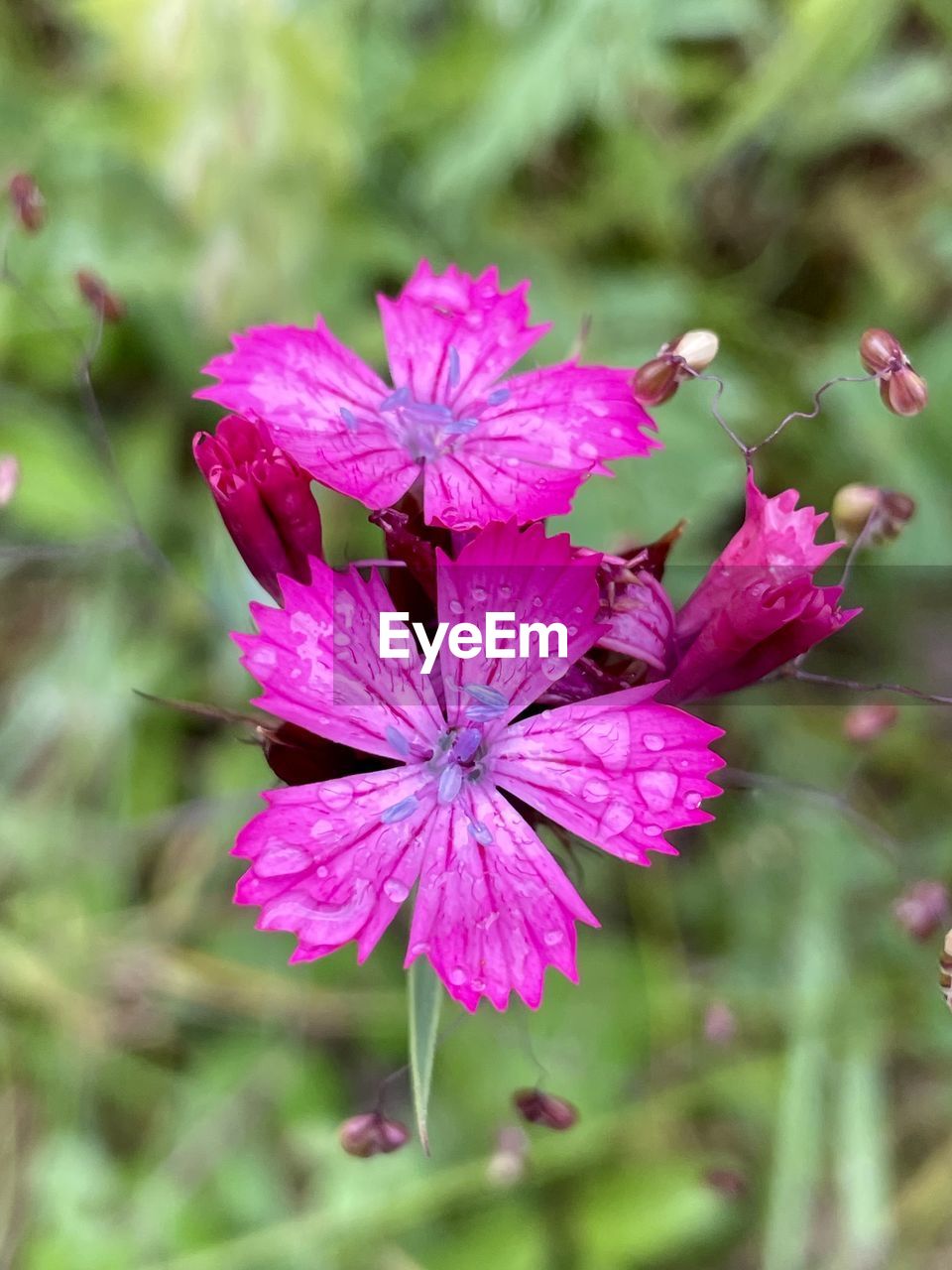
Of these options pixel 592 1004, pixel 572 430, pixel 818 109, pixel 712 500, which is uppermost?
pixel 818 109

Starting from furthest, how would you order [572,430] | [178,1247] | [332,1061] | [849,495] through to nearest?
[332,1061]
[178,1247]
[849,495]
[572,430]

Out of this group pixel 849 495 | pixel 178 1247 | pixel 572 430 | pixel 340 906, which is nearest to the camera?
pixel 340 906

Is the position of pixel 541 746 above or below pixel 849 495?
below

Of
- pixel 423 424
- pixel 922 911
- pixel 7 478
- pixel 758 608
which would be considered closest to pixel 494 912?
pixel 758 608

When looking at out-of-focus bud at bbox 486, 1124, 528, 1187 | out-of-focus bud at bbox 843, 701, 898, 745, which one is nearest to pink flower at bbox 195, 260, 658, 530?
out-of-focus bud at bbox 843, 701, 898, 745

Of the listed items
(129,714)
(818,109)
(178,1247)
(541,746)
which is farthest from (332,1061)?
(818,109)

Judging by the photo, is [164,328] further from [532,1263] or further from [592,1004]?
[532,1263]

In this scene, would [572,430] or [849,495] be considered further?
[849,495]
